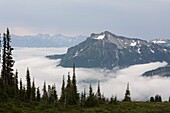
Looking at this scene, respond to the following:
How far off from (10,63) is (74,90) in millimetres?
40678

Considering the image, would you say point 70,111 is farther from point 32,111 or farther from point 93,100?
point 93,100

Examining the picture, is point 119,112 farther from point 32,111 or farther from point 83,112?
point 32,111

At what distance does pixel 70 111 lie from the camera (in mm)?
98625

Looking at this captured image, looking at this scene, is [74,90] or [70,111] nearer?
[70,111]

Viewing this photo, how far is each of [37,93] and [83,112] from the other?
4975 centimetres

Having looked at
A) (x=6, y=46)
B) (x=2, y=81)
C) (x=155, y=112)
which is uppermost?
(x=6, y=46)

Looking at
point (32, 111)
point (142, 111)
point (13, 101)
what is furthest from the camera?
point (142, 111)

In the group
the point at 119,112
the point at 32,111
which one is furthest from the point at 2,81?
the point at 119,112

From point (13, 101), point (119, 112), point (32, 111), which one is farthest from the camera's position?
point (119, 112)

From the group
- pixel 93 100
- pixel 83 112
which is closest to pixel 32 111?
pixel 83 112

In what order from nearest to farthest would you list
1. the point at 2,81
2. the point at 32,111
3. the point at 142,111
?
the point at 32,111 < the point at 2,81 < the point at 142,111

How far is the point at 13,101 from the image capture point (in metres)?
93.7

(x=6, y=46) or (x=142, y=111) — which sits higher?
(x=6, y=46)

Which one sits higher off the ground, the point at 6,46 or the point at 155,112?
the point at 6,46
